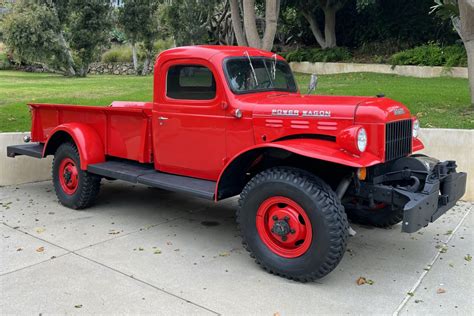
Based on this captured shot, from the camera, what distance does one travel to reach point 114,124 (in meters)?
5.66

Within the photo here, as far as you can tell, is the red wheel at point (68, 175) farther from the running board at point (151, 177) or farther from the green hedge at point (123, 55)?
the green hedge at point (123, 55)

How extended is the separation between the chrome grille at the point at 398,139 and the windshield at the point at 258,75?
143cm

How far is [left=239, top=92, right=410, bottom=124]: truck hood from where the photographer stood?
156 inches

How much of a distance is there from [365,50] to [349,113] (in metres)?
20.2

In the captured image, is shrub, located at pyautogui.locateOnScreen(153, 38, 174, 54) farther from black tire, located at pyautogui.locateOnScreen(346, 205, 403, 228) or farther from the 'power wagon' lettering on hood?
the 'power wagon' lettering on hood

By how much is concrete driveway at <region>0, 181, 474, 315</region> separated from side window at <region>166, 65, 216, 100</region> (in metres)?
1.46

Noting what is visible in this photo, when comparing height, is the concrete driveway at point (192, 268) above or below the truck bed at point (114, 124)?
below

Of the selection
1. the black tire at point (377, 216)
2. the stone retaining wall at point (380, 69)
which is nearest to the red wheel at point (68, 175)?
the black tire at point (377, 216)

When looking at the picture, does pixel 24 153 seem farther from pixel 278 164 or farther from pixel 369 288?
pixel 369 288

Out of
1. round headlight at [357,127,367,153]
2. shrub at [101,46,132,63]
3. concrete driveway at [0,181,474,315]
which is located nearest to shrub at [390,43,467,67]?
concrete driveway at [0,181,474,315]

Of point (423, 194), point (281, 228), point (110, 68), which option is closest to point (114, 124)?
point (281, 228)

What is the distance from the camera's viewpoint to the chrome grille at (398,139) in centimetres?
408

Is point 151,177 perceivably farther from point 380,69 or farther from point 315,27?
point 315,27

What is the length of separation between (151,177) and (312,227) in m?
1.97
